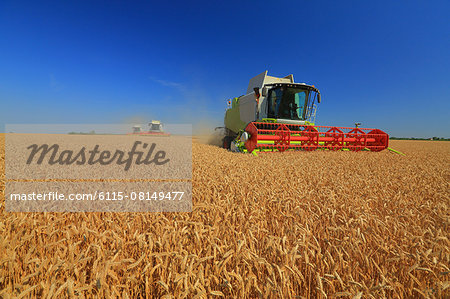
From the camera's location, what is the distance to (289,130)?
304 inches

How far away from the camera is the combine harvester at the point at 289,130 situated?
7.68 metres

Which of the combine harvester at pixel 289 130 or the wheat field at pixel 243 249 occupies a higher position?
the combine harvester at pixel 289 130

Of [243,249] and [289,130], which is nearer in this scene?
[243,249]

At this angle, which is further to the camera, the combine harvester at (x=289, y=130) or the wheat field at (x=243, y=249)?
the combine harvester at (x=289, y=130)

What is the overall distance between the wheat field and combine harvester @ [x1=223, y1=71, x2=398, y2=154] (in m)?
5.17

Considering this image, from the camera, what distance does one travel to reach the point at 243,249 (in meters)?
1.16

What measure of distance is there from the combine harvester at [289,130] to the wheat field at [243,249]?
5.17 meters

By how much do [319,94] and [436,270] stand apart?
919 centimetres

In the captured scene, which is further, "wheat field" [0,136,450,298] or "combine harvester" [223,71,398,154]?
"combine harvester" [223,71,398,154]

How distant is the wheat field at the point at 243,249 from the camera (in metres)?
0.87

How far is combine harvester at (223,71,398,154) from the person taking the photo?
302 inches

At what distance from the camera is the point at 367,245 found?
1.31 m

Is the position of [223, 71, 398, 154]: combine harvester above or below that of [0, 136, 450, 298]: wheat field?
above

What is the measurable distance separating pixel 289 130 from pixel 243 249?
7.11m
